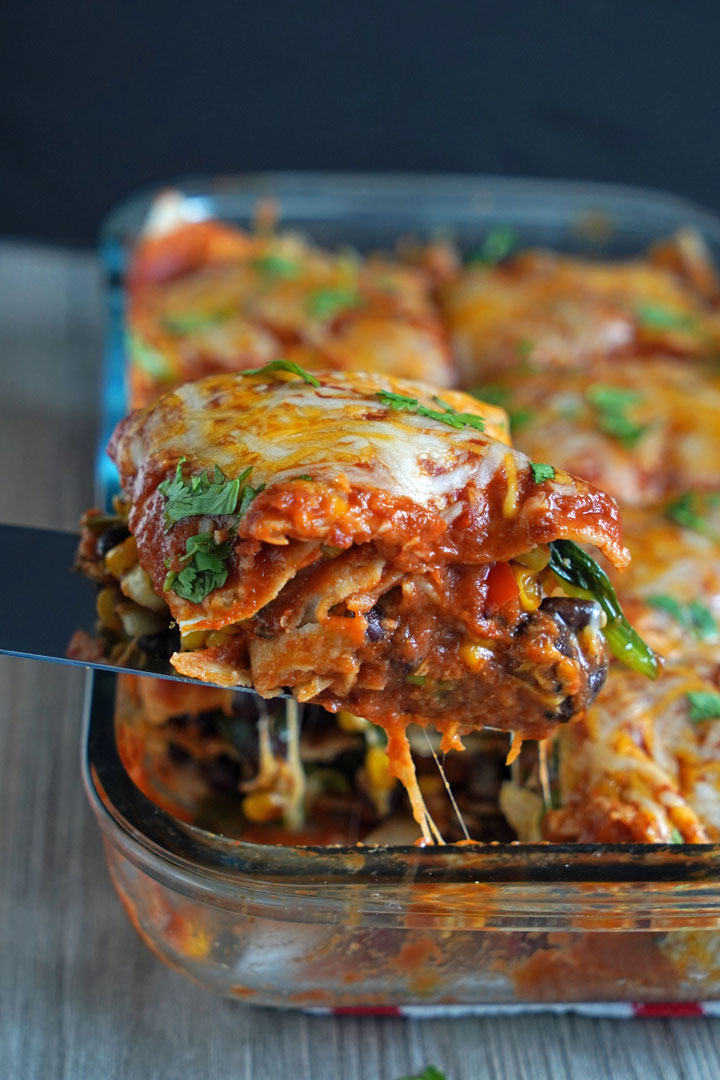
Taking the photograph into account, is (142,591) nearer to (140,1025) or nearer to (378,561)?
(378,561)

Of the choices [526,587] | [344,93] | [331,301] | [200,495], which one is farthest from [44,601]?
[344,93]

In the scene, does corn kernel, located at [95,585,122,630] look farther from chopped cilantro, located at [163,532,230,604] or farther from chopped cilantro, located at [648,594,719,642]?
chopped cilantro, located at [648,594,719,642]

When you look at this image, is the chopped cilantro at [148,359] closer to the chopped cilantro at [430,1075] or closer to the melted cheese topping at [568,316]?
the melted cheese topping at [568,316]

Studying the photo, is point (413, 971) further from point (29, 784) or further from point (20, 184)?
point (20, 184)

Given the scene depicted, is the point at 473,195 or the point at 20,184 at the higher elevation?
the point at 473,195

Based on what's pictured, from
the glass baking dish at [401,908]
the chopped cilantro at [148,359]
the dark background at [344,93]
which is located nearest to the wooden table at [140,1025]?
the glass baking dish at [401,908]

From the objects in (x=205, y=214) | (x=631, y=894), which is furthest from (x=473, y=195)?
(x=631, y=894)

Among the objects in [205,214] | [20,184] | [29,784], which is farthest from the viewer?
[20,184]
